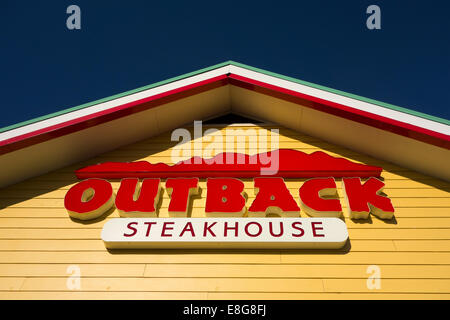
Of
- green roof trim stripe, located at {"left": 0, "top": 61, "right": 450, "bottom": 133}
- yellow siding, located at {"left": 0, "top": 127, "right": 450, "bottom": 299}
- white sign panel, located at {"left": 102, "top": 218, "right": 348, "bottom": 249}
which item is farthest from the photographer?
green roof trim stripe, located at {"left": 0, "top": 61, "right": 450, "bottom": 133}

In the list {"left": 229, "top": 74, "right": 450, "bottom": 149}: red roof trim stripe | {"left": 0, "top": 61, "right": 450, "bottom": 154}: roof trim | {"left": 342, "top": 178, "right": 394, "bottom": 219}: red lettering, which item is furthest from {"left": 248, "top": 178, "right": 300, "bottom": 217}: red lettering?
{"left": 0, "top": 61, "right": 450, "bottom": 154}: roof trim

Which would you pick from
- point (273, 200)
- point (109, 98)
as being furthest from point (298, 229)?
point (109, 98)

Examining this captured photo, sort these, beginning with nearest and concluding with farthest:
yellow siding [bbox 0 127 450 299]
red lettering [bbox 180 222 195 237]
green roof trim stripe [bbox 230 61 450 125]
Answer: yellow siding [bbox 0 127 450 299] < red lettering [bbox 180 222 195 237] < green roof trim stripe [bbox 230 61 450 125]

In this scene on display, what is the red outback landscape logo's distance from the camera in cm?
441

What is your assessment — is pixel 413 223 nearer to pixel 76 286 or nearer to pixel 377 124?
pixel 377 124

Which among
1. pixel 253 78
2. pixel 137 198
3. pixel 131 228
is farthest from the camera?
pixel 253 78

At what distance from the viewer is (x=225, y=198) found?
16.3ft

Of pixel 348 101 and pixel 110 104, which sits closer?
pixel 348 101

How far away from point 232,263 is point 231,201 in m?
0.91

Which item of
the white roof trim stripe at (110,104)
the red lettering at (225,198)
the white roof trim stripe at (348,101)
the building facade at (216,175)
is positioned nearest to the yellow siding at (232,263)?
the building facade at (216,175)

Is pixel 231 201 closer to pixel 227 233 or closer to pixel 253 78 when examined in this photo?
pixel 227 233

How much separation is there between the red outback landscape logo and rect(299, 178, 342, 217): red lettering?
0.01m

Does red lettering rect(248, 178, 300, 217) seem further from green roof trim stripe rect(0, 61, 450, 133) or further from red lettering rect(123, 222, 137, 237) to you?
green roof trim stripe rect(0, 61, 450, 133)

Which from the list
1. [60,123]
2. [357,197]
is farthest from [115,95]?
[357,197]
